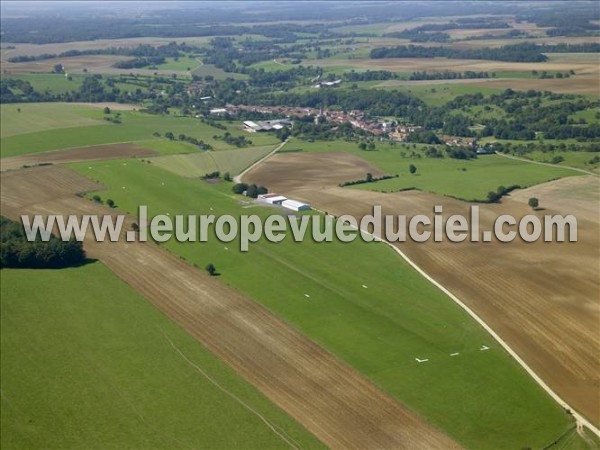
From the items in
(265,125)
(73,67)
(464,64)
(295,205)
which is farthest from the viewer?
(73,67)

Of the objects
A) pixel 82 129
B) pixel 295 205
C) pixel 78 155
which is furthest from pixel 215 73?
pixel 295 205

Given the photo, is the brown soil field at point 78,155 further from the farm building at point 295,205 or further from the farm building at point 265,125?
the farm building at point 295,205

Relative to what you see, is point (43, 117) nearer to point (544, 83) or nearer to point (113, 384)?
point (544, 83)

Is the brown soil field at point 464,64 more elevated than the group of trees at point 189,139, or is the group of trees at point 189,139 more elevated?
the brown soil field at point 464,64

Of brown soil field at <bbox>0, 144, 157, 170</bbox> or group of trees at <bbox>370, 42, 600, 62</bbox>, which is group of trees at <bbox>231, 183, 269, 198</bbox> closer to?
brown soil field at <bbox>0, 144, 157, 170</bbox>

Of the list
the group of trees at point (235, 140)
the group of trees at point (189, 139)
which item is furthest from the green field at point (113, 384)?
the group of trees at point (235, 140)

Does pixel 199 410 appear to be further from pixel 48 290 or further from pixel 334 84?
pixel 334 84
